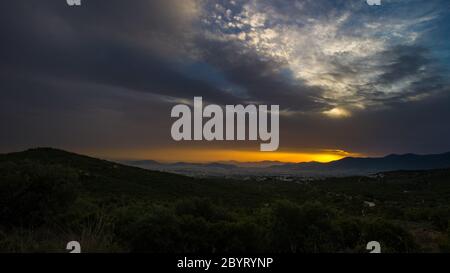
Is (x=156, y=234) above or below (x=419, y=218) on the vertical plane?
above

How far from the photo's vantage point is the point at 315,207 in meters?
9.41

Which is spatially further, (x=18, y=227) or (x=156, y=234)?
(x=18, y=227)

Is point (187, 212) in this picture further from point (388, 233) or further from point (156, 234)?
point (388, 233)

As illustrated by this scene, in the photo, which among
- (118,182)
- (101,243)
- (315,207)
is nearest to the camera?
(101,243)
